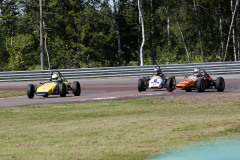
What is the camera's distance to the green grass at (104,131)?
7195mm

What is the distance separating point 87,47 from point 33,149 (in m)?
36.5

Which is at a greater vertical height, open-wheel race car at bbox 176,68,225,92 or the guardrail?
the guardrail

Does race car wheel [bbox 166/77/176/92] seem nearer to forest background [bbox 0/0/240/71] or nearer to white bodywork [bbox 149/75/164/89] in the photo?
white bodywork [bbox 149/75/164/89]

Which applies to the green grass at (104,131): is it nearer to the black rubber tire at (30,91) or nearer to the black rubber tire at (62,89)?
the black rubber tire at (62,89)

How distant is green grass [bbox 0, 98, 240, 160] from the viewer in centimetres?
720

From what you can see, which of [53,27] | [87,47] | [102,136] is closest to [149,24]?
[87,47]

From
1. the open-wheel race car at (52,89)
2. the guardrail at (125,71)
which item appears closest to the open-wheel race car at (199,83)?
the open-wheel race car at (52,89)

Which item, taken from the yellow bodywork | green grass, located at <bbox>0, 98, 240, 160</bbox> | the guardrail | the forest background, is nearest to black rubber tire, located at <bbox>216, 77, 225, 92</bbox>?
green grass, located at <bbox>0, 98, 240, 160</bbox>

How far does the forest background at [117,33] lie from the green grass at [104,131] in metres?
27.9

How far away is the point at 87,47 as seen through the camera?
1727 inches

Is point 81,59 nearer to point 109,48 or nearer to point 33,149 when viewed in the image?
point 109,48

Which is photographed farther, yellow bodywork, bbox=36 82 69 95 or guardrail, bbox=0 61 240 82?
guardrail, bbox=0 61 240 82

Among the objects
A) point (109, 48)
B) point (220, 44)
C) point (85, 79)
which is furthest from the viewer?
point (220, 44)

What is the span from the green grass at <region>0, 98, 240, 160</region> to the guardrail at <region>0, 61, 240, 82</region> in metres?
16.2
